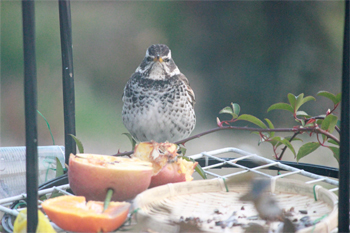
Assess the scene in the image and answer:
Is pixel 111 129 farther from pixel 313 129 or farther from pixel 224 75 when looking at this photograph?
pixel 313 129

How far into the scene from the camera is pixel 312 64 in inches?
147

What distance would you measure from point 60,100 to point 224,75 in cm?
149

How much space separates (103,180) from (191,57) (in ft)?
10.0

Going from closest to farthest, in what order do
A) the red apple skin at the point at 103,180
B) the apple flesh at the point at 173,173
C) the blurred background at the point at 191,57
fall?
the red apple skin at the point at 103,180 → the apple flesh at the point at 173,173 → the blurred background at the point at 191,57

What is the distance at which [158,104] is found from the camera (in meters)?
1.80

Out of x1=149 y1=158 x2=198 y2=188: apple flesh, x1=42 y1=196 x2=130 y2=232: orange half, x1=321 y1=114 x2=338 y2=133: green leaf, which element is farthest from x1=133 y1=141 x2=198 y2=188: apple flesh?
x1=321 y1=114 x2=338 y2=133: green leaf

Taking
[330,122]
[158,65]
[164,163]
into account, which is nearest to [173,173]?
[164,163]

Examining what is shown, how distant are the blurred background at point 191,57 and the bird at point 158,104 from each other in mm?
1685

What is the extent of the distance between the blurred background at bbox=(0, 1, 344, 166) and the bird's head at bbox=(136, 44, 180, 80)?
1666 mm

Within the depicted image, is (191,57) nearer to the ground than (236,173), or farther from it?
farther from it

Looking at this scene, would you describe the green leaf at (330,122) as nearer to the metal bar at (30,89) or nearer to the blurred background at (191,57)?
the metal bar at (30,89)

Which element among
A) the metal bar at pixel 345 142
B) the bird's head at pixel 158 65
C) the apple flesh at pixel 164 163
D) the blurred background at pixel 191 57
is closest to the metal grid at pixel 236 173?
the apple flesh at pixel 164 163

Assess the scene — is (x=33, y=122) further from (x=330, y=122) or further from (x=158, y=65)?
(x=158, y=65)

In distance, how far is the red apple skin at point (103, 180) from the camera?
993mm
